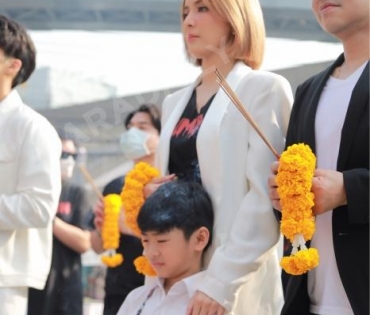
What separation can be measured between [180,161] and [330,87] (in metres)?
0.61

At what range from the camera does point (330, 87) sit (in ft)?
7.07

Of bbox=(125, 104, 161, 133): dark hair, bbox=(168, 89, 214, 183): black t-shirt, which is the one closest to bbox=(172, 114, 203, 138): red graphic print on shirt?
bbox=(168, 89, 214, 183): black t-shirt

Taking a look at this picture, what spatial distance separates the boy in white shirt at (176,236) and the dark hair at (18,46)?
965 millimetres

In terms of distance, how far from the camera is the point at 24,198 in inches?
119

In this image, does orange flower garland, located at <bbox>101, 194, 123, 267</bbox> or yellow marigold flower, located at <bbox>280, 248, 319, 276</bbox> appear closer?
yellow marigold flower, located at <bbox>280, 248, 319, 276</bbox>

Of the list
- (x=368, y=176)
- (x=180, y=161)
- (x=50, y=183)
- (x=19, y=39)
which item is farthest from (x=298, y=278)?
(x=19, y=39)

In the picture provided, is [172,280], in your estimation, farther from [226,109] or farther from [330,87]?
[330,87]

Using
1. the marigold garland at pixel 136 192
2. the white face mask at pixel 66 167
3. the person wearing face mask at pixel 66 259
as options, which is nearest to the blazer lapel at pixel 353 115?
→ the marigold garland at pixel 136 192

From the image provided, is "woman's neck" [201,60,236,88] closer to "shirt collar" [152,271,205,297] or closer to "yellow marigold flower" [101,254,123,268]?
"shirt collar" [152,271,205,297]

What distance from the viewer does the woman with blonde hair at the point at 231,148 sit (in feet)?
7.58

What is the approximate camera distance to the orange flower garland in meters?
4.14

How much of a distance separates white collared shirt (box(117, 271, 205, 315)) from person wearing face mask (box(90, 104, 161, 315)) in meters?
1.20

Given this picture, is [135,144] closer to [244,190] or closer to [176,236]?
[176,236]

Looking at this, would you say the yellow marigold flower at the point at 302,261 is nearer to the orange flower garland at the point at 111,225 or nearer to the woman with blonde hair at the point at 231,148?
the woman with blonde hair at the point at 231,148
